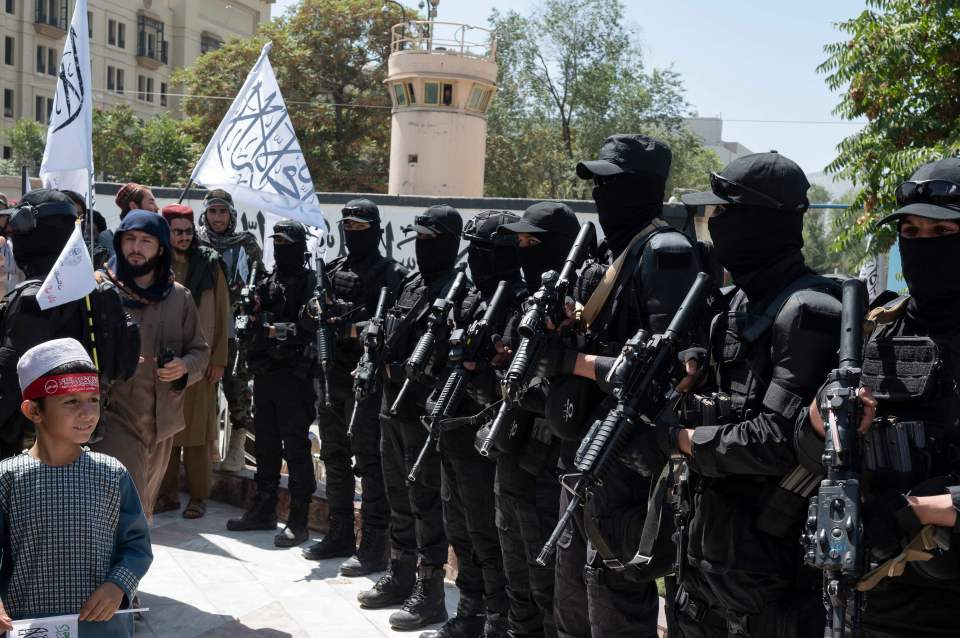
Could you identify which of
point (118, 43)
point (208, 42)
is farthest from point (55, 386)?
point (208, 42)

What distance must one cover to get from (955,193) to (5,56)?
198ft

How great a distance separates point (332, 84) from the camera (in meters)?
43.8

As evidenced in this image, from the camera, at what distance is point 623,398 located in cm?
323

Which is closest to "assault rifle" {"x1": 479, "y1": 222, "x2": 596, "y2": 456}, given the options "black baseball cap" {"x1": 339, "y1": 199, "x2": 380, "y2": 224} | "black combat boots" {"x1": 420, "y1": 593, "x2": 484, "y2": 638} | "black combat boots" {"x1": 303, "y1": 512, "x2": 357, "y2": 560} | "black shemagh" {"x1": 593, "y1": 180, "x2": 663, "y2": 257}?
"black shemagh" {"x1": 593, "y1": 180, "x2": 663, "y2": 257}

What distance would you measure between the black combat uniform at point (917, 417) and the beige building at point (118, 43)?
5961 cm

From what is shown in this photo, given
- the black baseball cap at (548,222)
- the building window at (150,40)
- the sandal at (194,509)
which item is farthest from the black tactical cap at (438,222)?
the building window at (150,40)

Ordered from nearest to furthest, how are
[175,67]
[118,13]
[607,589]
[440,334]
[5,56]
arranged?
1. [607,589]
2. [440,334]
3. [5,56]
4. [118,13]
5. [175,67]

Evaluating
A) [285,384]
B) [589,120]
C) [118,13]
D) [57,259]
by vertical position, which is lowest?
[285,384]

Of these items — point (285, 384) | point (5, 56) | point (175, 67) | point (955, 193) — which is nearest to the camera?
point (955, 193)

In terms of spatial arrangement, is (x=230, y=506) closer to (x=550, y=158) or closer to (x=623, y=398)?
(x=623, y=398)

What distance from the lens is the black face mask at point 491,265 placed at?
511cm

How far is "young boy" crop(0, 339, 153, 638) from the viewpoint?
10.7 feet

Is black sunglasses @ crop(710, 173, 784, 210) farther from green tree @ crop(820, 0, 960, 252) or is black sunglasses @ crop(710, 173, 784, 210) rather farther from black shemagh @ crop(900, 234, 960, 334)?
green tree @ crop(820, 0, 960, 252)

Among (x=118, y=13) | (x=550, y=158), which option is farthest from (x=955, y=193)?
(x=118, y=13)
